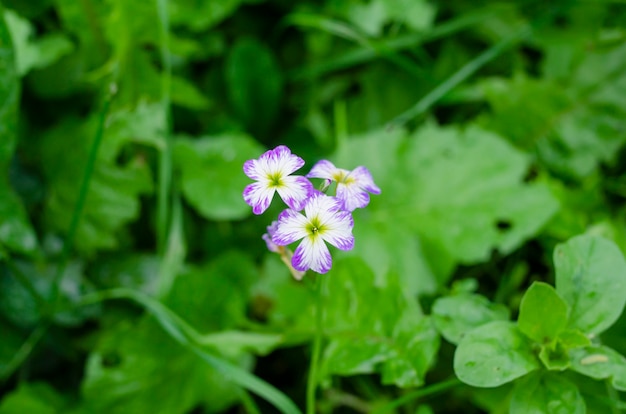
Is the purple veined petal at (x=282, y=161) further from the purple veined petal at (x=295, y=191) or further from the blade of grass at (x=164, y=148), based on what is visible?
the blade of grass at (x=164, y=148)

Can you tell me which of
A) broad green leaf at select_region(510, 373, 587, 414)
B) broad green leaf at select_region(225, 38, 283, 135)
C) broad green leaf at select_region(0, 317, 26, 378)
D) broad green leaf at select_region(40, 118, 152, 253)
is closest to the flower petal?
broad green leaf at select_region(510, 373, 587, 414)

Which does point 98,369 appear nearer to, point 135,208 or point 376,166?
point 135,208

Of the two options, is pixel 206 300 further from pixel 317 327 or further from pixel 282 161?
pixel 282 161

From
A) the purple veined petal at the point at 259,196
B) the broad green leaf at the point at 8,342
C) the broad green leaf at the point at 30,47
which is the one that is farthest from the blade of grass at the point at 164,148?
the purple veined petal at the point at 259,196

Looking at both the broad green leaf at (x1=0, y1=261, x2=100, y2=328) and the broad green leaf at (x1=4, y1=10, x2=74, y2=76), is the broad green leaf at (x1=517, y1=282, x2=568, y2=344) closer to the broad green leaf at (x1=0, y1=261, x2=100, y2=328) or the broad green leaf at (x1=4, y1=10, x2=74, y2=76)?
the broad green leaf at (x1=0, y1=261, x2=100, y2=328)

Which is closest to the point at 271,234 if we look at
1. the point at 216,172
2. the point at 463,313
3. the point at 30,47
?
the point at 463,313

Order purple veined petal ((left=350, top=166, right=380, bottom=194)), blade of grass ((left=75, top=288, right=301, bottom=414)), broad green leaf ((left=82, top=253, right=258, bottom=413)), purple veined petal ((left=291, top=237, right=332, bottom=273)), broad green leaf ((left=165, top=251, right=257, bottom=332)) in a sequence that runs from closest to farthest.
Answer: purple veined petal ((left=291, top=237, right=332, bottom=273)), purple veined petal ((left=350, top=166, right=380, bottom=194)), blade of grass ((left=75, top=288, right=301, bottom=414)), broad green leaf ((left=82, top=253, right=258, bottom=413)), broad green leaf ((left=165, top=251, right=257, bottom=332))
